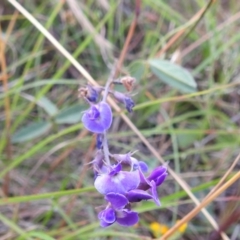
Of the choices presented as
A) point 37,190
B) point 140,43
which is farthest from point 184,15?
point 37,190

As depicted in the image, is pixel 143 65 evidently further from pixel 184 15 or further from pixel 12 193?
pixel 184 15

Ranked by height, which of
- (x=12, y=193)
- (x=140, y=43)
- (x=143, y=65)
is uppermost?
(x=143, y=65)

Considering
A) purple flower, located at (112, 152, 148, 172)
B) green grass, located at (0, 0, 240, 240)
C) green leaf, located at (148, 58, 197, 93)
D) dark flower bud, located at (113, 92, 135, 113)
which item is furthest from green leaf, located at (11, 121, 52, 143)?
purple flower, located at (112, 152, 148, 172)

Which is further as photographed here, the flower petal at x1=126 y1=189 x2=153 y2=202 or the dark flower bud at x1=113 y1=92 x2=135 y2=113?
the dark flower bud at x1=113 y1=92 x2=135 y2=113

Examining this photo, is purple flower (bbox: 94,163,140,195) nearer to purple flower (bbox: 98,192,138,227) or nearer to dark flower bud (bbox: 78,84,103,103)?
purple flower (bbox: 98,192,138,227)

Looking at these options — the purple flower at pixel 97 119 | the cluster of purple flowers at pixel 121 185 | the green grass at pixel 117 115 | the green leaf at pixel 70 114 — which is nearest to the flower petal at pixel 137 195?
the cluster of purple flowers at pixel 121 185

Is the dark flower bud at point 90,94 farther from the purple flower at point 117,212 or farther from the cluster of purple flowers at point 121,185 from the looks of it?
the purple flower at point 117,212

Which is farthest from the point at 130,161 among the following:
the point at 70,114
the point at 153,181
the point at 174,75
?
the point at 70,114
